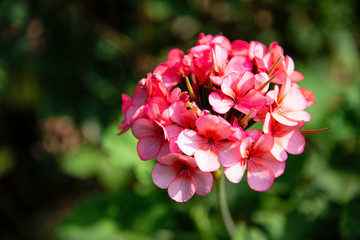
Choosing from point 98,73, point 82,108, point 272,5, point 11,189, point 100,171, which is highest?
point 272,5

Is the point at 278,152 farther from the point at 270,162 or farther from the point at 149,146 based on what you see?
the point at 149,146

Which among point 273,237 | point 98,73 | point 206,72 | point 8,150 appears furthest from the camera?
point 8,150

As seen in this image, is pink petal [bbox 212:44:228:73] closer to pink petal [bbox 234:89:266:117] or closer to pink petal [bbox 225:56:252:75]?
pink petal [bbox 225:56:252:75]

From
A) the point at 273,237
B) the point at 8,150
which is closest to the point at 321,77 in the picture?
the point at 273,237

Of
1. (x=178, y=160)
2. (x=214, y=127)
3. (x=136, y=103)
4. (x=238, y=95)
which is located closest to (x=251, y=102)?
(x=238, y=95)

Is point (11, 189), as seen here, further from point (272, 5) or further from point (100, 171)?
point (272, 5)
